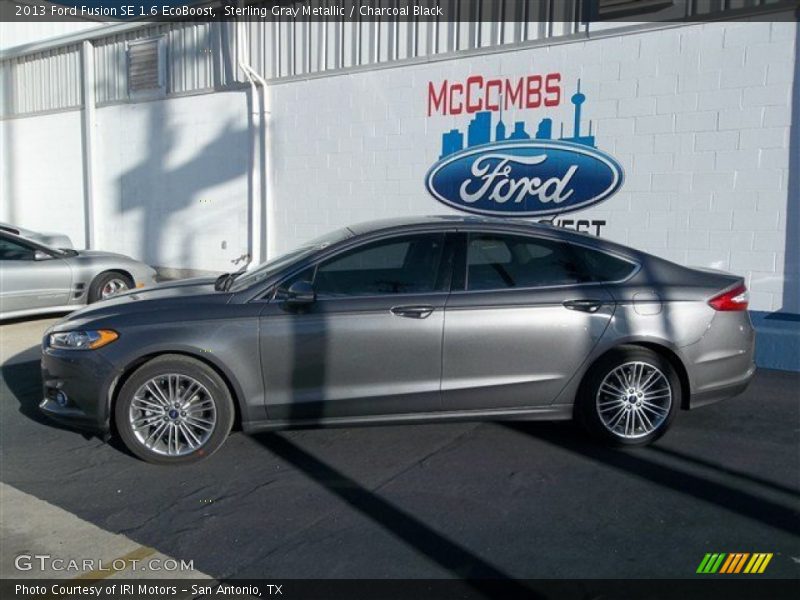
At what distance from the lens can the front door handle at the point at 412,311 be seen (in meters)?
5.31

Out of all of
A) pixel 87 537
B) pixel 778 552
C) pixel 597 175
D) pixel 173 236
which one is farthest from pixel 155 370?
pixel 173 236

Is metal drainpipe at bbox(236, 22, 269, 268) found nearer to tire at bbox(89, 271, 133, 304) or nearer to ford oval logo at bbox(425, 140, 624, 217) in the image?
tire at bbox(89, 271, 133, 304)

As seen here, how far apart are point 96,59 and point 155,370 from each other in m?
12.2

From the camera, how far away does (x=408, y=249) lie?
221 inches

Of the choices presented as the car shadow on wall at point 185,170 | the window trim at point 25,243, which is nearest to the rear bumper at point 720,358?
the window trim at point 25,243

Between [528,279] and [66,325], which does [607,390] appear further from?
[66,325]

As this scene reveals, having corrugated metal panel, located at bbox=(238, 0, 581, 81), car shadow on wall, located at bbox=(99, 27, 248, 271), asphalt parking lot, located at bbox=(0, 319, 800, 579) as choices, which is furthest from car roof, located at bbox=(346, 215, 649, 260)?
car shadow on wall, located at bbox=(99, 27, 248, 271)

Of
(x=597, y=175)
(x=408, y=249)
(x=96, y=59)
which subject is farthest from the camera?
(x=96, y=59)

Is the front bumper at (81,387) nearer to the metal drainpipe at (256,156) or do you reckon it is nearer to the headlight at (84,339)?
the headlight at (84,339)

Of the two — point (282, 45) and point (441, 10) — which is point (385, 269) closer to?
point (441, 10)

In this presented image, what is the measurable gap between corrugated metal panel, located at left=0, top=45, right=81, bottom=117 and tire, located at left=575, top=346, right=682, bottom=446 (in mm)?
13726

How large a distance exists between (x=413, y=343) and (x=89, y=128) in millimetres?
12276

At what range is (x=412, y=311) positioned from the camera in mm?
5316

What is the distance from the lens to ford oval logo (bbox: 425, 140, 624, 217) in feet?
30.5
